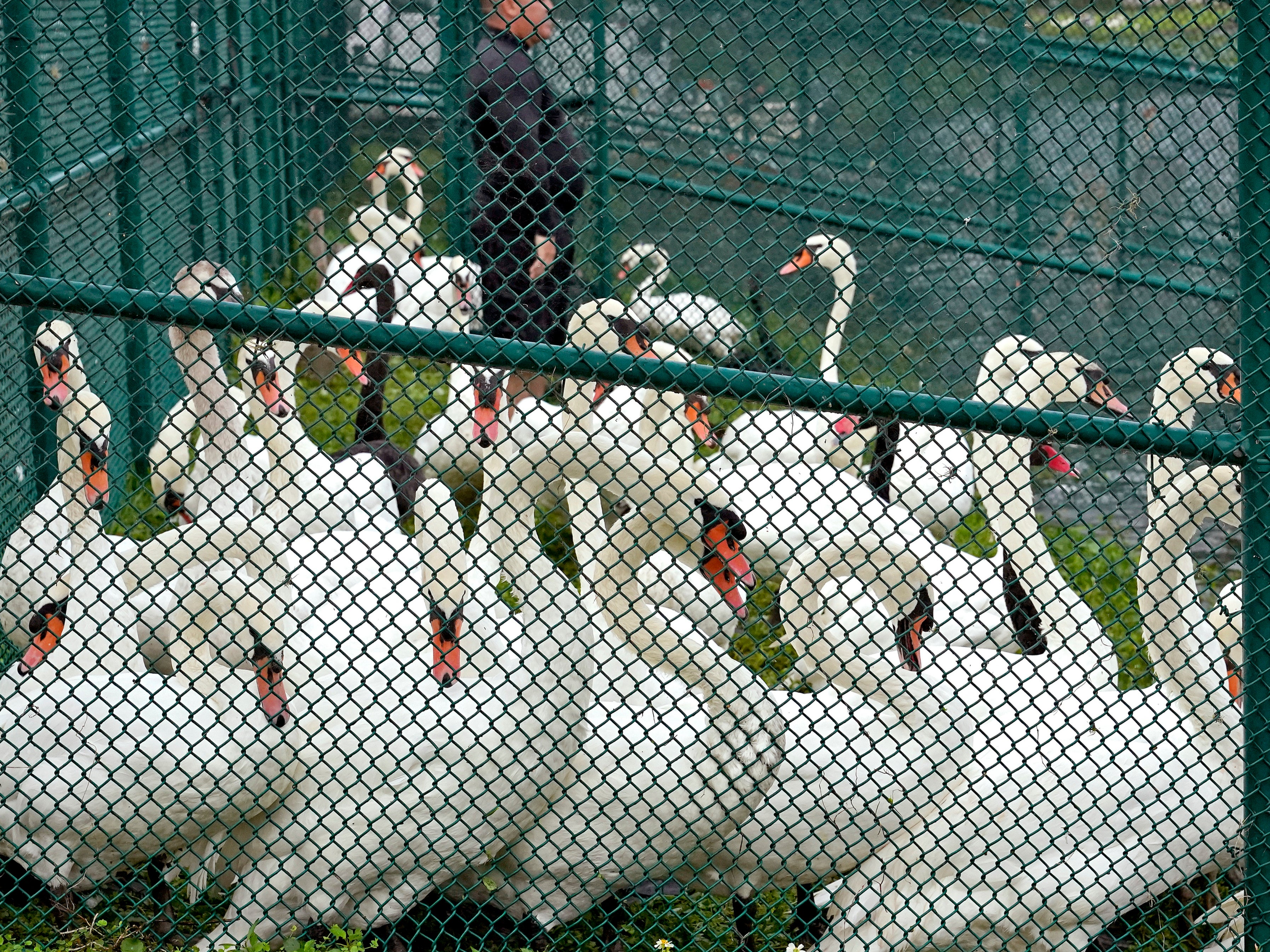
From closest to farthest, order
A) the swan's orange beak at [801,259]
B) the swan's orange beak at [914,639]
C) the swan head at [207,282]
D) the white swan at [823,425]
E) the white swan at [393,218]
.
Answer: the swan head at [207,282] → the swan's orange beak at [914,639] → the white swan at [823,425] → the swan's orange beak at [801,259] → the white swan at [393,218]

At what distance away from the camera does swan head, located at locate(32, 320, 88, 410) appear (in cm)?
388

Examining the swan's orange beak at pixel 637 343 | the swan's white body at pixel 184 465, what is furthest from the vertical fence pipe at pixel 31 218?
the swan's orange beak at pixel 637 343

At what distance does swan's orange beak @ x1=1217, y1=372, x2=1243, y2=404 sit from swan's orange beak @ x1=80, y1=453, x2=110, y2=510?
115 inches

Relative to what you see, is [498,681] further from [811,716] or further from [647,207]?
[647,207]

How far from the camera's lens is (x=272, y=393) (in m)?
4.51

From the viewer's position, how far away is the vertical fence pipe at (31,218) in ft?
13.9

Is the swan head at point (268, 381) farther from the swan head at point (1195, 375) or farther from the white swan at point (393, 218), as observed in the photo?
the swan head at point (1195, 375)

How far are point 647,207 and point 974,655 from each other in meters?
5.38

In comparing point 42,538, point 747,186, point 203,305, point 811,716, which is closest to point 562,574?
point 811,716

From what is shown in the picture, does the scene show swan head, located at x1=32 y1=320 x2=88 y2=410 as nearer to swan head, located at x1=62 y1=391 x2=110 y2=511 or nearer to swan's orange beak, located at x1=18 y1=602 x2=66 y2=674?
swan head, located at x1=62 y1=391 x2=110 y2=511

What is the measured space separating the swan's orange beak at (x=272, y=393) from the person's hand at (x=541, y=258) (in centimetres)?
84

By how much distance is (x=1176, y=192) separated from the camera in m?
7.78

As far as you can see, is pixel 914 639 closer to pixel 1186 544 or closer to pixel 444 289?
pixel 1186 544

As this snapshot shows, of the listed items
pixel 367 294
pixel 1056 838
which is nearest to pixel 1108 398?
pixel 1056 838
